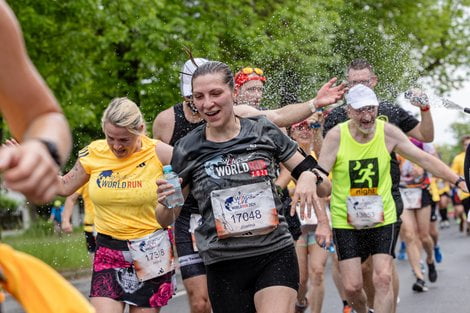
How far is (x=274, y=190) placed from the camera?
5.97 meters

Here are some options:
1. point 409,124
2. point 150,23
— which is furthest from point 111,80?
point 409,124

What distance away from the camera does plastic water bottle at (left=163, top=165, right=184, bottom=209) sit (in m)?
5.60

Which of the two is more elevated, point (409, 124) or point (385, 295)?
point (409, 124)

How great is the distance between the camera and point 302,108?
6.78m

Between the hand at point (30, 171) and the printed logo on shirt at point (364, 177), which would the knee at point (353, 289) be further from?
the hand at point (30, 171)

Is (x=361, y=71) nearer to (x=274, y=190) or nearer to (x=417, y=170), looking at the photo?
(x=274, y=190)

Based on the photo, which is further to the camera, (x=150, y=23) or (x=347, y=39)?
(x=150, y=23)

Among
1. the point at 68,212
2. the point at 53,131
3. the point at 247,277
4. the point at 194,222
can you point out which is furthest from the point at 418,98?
the point at 53,131

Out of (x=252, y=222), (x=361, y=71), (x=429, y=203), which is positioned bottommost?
(x=429, y=203)

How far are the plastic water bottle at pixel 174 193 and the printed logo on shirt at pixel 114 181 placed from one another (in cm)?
105

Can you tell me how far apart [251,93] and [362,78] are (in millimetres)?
1212

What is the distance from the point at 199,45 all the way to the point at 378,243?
13765 mm

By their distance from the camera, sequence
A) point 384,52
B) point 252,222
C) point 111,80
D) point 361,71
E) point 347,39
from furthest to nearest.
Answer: point 111,80, point 347,39, point 384,52, point 361,71, point 252,222

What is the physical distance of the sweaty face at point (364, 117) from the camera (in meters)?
8.26
